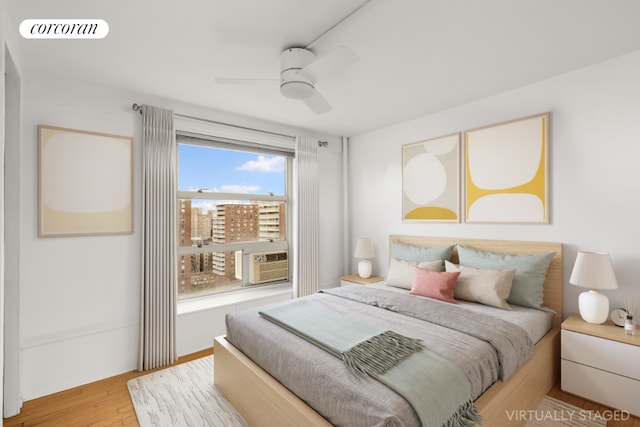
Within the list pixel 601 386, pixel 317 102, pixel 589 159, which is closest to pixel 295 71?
pixel 317 102

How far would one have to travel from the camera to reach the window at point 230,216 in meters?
3.47

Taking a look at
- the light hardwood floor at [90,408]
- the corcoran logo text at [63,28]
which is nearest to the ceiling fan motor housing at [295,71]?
the corcoran logo text at [63,28]

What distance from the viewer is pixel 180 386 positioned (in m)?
2.58

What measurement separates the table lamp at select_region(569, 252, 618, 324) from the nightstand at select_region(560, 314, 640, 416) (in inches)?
3.5

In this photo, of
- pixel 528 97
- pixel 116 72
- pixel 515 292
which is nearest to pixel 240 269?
pixel 116 72

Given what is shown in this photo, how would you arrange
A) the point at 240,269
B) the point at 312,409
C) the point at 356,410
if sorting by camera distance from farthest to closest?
the point at 240,269 → the point at 312,409 → the point at 356,410

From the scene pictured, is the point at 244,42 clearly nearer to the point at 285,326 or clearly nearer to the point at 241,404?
the point at 285,326

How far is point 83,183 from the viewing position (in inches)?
104

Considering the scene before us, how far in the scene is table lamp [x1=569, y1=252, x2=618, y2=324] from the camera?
2.23 metres

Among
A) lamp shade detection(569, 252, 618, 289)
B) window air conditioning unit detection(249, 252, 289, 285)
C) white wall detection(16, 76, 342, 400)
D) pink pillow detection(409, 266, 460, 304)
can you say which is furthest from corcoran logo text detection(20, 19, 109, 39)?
lamp shade detection(569, 252, 618, 289)

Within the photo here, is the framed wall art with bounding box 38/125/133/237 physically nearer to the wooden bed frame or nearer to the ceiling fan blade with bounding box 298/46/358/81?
the wooden bed frame

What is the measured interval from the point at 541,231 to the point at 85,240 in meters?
3.96

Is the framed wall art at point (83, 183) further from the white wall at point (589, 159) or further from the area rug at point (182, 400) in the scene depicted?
the white wall at point (589, 159)

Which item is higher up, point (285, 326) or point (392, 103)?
point (392, 103)
